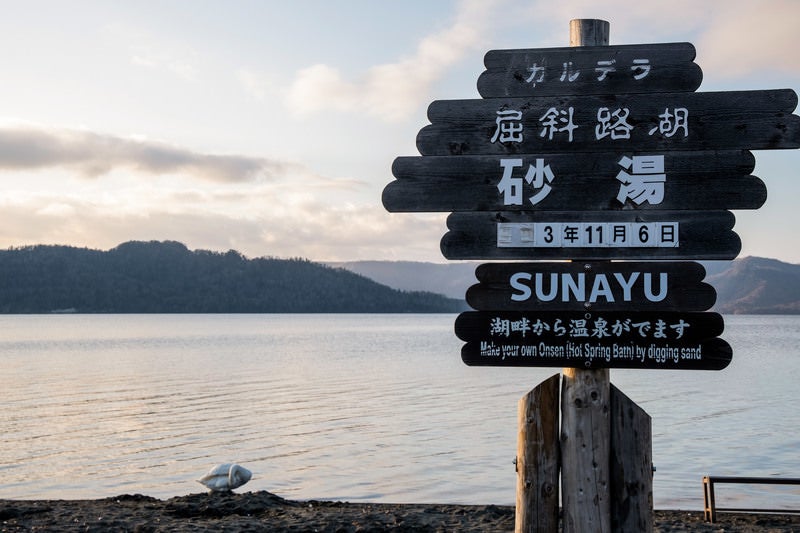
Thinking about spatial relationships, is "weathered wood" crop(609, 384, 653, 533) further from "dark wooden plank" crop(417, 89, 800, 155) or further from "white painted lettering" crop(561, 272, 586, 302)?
"dark wooden plank" crop(417, 89, 800, 155)

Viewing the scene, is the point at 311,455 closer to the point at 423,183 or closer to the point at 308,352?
the point at 423,183

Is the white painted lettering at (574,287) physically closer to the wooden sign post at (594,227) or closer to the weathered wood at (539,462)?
the wooden sign post at (594,227)

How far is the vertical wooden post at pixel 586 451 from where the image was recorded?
259 inches

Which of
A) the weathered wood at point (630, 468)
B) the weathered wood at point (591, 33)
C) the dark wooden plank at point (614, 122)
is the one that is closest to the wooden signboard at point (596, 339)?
the weathered wood at point (630, 468)

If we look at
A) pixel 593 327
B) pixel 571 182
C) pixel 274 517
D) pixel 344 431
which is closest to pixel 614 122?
pixel 571 182

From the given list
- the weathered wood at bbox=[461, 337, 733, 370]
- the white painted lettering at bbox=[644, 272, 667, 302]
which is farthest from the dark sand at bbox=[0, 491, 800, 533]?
the white painted lettering at bbox=[644, 272, 667, 302]

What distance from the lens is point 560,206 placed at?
22.3 feet

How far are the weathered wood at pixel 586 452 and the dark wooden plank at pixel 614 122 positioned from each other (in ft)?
6.53

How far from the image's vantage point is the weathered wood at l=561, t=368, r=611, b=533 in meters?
6.56

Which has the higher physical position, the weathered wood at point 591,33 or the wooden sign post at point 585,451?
the weathered wood at point 591,33

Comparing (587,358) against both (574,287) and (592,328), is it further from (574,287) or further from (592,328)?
(574,287)

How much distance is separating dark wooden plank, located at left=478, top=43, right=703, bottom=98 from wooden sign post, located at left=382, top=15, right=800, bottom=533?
1 centimetres

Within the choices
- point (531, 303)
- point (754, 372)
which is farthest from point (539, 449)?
point (754, 372)

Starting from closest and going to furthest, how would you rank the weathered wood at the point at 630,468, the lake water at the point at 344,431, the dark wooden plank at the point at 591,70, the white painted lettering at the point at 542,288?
the weathered wood at the point at 630,468 → the white painted lettering at the point at 542,288 → the dark wooden plank at the point at 591,70 → the lake water at the point at 344,431
